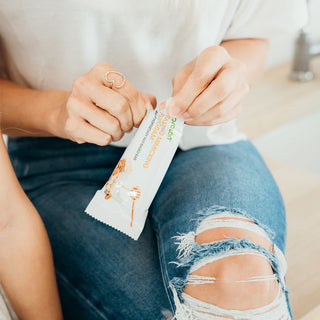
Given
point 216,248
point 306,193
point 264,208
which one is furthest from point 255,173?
point 306,193

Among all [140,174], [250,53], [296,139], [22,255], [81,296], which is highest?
[250,53]

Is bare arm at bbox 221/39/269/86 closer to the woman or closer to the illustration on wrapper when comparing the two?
the woman

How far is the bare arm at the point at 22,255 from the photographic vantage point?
1.68ft

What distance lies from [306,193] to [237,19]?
1.53 ft

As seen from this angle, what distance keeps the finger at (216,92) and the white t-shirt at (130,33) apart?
0.55ft

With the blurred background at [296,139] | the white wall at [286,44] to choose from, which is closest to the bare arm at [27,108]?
the blurred background at [296,139]

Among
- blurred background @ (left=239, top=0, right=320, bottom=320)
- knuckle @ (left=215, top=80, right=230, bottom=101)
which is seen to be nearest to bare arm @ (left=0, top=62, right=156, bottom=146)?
knuckle @ (left=215, top=80, right=230, bottom=101)

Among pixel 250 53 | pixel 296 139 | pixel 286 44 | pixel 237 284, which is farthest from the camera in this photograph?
pixel 286 44

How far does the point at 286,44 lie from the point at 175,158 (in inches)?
50.8

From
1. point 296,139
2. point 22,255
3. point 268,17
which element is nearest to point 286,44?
point 296,139

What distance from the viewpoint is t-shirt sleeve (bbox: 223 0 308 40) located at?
2.20 feet

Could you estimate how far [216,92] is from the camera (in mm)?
492

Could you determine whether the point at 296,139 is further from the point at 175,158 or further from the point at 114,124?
the point at 114,124

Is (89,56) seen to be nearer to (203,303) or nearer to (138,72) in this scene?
(138,72)
